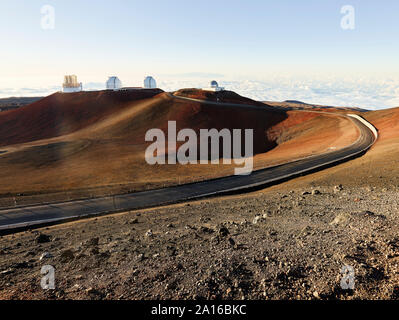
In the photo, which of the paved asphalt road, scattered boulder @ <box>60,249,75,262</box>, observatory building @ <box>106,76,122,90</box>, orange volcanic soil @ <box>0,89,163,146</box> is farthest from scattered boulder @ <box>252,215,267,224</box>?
observatory building @ <box>106,76,122,90</box>

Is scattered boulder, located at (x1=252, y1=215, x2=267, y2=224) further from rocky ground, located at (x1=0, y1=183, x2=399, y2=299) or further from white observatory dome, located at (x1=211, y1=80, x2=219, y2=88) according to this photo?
white observatory dome, located at (x1=211, y1=80, x2=219, y2=88)

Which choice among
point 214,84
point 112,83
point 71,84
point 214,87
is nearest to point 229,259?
point 214,87

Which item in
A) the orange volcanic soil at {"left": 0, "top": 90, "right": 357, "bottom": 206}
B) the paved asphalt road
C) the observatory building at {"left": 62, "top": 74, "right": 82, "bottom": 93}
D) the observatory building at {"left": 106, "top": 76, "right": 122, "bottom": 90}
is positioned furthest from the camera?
the observatory building at {"left": 106, "top": 76, "right": 122, "bottom": 90}

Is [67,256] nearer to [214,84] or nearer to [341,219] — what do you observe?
[341,219]

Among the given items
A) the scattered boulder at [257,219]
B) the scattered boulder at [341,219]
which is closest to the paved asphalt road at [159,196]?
the scattered boulder at [257,219]

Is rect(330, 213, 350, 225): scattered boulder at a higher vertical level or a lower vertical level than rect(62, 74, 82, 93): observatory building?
lower

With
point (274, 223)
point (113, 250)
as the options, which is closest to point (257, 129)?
point (274, 223)

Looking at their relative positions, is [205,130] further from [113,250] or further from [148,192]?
[113,250]
